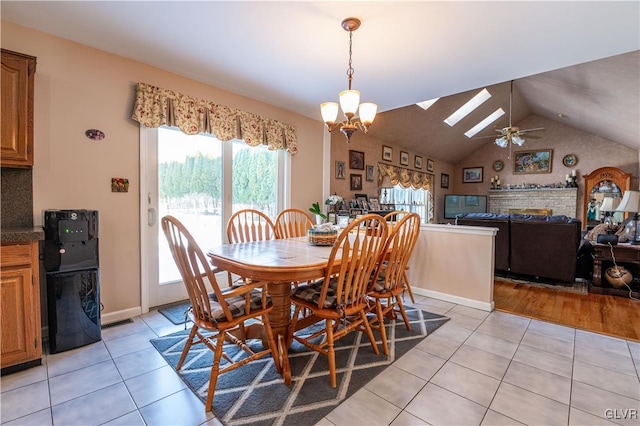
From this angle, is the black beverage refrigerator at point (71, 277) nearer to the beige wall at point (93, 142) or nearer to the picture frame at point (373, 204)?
the beige wall at point (93, 142)

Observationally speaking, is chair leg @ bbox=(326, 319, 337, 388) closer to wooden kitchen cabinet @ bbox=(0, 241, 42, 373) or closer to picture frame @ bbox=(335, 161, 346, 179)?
wooden kitchen cabinet @ bbox=(0, 241, 42, 373)

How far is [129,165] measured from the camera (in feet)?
8.48

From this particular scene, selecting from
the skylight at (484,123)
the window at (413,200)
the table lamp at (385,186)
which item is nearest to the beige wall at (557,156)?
the skylight at (484,123)

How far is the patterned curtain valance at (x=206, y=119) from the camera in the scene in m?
2.58

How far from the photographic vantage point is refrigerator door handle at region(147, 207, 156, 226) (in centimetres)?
272

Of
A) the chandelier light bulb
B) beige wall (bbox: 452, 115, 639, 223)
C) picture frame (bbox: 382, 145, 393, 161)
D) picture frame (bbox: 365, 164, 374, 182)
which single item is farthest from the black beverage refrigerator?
beige wall (bbox: 452, 115, 639, 223)

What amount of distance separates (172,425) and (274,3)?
248 centimetres

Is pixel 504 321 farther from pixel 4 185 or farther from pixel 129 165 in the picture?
pixel 4 185

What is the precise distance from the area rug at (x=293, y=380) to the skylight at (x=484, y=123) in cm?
713

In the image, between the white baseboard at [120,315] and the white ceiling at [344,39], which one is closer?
the white ceiling at [344,39]

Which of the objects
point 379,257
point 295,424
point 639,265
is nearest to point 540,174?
point 639,265

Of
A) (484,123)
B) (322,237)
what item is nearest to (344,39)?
(322,237)

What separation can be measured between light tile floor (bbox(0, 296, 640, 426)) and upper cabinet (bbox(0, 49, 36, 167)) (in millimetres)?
1389

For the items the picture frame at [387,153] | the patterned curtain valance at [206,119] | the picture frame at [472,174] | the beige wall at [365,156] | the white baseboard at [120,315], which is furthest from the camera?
the picture frame at [472,174]
